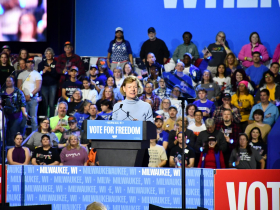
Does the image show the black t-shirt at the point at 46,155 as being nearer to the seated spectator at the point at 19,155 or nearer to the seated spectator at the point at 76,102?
the seated spectator at the point at 19,155

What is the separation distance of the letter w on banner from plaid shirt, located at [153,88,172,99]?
4.99 m

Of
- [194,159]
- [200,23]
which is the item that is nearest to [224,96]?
[194,159]

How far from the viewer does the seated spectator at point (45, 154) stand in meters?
7.05

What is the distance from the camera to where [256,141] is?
7.52 metres

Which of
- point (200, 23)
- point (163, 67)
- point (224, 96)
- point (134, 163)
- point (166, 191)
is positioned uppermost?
point (200, 23)

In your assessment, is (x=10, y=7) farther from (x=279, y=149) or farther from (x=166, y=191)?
(x=166, y=191)

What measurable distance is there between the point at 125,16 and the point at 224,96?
452cm

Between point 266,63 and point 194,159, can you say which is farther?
point 266,63

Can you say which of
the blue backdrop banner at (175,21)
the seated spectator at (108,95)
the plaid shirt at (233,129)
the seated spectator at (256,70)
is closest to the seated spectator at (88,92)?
the seated spectator at (108,95)

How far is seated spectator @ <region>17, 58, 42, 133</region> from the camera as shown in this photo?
9164 millimetres

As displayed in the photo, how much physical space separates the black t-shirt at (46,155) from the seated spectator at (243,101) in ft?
11.6

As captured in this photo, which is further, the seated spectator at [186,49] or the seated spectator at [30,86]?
the seated spectator at [186,49]

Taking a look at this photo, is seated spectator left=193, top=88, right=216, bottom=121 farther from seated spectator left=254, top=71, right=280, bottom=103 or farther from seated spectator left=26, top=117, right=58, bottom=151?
seated spectator left=26, top=117, right=58, bottom=151

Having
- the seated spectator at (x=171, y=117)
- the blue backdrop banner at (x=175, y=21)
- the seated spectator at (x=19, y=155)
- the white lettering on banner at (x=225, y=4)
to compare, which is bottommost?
the seated spectator at (x=19, y=155)
